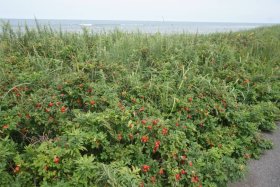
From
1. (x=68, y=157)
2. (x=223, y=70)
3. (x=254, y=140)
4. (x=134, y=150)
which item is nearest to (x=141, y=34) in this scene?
(x=223, y=70)

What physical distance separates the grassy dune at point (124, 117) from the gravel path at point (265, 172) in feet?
0.36

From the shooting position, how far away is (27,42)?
5098mm

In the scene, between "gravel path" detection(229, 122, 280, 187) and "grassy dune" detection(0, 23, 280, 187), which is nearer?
"grassy dune" detection(0, 23, 280, 187)

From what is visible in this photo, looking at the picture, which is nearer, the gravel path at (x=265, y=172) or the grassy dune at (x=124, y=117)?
the grassy dune at (x=124, y=117)

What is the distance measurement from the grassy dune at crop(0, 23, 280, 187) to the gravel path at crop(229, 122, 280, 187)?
0.11 meters

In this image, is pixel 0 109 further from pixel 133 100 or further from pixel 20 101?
pixel 133 100

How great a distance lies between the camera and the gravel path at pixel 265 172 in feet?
9.73

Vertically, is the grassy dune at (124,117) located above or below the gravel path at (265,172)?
above

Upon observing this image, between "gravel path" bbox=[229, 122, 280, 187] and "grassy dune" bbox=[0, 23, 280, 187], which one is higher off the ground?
"grassy dune" bbox=[0, 23, 280, 187]

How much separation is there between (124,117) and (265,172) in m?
1.88

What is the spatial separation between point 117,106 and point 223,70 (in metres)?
2.84

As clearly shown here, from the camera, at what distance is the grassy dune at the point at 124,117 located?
225 cm

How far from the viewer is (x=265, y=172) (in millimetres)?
3154

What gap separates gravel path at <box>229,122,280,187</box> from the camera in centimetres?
296
